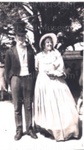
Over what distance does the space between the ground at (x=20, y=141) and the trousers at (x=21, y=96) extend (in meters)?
0.11

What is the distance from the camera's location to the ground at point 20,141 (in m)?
3.59

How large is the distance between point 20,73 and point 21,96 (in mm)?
271

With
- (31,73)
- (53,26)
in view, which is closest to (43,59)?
(31,73)

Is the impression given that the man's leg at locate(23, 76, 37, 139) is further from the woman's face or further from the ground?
the woman's face

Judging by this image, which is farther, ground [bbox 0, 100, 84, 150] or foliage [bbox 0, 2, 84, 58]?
foliage [bbox 0, 2, 84, 58]

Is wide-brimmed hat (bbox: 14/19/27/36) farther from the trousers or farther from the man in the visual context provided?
the trousers

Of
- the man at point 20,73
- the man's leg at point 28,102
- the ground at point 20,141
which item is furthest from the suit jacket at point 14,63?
the ground at point 20,141

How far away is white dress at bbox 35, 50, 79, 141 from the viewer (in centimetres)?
364

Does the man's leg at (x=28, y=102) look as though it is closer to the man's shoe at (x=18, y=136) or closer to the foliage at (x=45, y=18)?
the man's shoe at (x=18, y=136)

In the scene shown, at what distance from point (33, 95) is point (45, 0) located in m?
1.12

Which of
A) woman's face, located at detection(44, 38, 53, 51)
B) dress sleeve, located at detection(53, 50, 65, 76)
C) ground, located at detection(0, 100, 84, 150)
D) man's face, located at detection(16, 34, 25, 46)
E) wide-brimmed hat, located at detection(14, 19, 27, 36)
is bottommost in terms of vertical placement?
ground, located at detection(0, 100, 84, 150)

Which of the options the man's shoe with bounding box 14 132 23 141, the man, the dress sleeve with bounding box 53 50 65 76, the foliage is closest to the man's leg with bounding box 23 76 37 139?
the man

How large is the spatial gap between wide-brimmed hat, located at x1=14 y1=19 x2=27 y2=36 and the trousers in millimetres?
504

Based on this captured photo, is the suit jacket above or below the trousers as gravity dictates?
above
